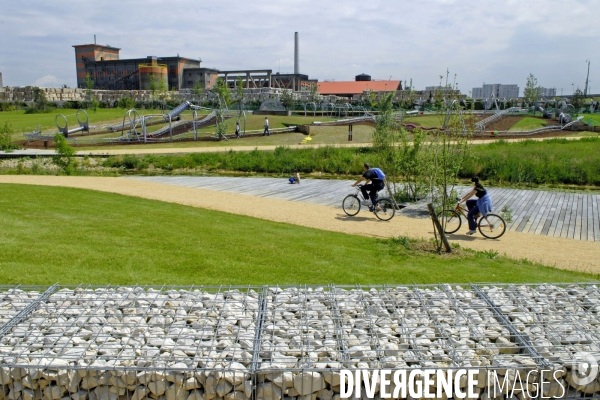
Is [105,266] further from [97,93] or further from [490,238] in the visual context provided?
[97,93]

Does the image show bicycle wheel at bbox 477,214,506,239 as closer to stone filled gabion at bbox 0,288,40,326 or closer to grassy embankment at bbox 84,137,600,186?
grassy embankment at bbox 84,137,600,186

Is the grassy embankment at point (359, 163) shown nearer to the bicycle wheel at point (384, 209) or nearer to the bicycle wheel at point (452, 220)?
the bicycle wheel at point (452, 220)

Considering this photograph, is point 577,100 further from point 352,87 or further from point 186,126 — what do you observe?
point 186,126

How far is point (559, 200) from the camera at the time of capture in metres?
16.5

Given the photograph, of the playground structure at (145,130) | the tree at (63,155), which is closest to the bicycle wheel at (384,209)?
the tree at (63,155)

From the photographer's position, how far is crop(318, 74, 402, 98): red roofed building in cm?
9331

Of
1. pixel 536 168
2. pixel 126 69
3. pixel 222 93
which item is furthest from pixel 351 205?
pixel 126 69

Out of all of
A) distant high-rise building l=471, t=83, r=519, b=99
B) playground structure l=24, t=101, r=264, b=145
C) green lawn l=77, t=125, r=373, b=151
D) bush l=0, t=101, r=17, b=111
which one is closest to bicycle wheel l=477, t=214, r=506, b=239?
green lawn l=77, t=125, r=373, b=151

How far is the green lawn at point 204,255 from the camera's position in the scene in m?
7.99

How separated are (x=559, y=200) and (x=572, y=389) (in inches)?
541

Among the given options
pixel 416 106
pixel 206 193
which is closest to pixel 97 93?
pixel 416 106

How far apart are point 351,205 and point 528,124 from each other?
129 ft

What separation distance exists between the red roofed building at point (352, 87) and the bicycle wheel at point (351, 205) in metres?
80.8

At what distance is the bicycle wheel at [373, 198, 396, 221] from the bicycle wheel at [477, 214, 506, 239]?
234 centimetres
